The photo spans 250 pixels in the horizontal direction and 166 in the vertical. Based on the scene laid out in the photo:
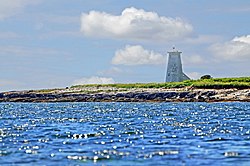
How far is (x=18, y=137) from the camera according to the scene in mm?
45219

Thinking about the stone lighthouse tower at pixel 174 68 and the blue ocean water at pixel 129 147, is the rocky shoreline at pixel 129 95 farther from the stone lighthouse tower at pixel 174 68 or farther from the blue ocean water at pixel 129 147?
the blue ocean water at pixel 129 147

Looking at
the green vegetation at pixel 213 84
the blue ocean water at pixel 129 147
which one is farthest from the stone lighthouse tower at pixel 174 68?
the blue ocean water at pixel 129 147

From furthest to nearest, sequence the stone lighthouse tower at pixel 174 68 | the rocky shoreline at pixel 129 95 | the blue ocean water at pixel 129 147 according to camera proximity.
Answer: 1. the stone lighthouse tower at pixel 174 68
2. the rocky shoreline at pixel 129 95
3. the blue ocean water at pixel 129 147

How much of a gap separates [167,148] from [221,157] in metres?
4.66

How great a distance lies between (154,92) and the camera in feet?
513

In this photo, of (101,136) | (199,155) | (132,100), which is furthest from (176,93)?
(199,155)

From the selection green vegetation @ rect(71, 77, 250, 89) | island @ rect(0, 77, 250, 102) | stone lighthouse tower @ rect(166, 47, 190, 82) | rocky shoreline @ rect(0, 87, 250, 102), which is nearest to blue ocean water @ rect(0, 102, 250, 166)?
rocky shoreline @ rect(0, 87, 250, 102)

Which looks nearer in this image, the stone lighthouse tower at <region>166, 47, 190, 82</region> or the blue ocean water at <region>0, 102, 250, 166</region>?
the blue ocean water at <region>0, 102, 250, 166</region>

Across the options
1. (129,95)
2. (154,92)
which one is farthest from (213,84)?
(129,95)

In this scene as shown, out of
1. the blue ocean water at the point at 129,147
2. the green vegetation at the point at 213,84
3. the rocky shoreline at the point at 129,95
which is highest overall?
the green vegetation at the point at 213,84

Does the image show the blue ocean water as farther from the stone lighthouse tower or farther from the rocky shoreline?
the stone lighthouse tower

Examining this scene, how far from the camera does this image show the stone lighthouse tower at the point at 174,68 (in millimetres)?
167875

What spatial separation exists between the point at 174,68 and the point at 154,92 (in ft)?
52.9

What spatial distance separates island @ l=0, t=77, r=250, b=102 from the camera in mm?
144125
